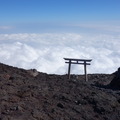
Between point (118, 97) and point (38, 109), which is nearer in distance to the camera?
point (38, 109)

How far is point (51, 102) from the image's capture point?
11.3 m

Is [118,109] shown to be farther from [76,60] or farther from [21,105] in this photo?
[76,60]

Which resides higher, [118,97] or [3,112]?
[118,97]

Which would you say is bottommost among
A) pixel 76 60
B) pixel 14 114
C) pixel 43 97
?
pixel 14 114

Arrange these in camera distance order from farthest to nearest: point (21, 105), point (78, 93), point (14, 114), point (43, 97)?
point (78, 93)
point (43, 97)
point (21, 105)
point (14, 114)

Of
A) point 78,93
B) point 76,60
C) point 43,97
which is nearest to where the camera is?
point 43,97

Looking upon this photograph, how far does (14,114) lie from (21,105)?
0.74 m

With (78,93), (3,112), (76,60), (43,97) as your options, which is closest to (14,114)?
(3,112)

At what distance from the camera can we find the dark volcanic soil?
33.0ft

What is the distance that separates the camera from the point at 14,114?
964cm

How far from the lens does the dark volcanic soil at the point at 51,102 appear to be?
33.0 feet

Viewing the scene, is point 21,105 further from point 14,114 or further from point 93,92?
point 93,92

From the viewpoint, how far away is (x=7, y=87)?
11820mm

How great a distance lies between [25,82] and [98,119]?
154 inches
